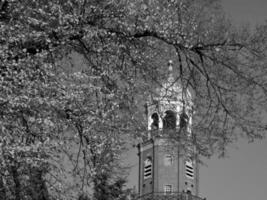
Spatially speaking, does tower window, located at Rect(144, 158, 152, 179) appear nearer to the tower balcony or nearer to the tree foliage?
the tower balcony

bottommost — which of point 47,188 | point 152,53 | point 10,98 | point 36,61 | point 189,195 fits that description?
point 47,188

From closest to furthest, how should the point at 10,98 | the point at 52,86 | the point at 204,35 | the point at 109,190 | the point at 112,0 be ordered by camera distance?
the point at 10,98 → the point at 52,86 → the point at 112,0 → the point at 204,35 → the point at 109,190

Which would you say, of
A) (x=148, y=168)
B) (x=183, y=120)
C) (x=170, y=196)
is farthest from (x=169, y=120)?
(x=148, y=168)

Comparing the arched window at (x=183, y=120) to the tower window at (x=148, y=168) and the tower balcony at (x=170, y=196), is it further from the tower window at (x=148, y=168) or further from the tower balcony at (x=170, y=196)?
the tower window at (x=148, y=168)

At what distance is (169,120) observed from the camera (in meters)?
13.9

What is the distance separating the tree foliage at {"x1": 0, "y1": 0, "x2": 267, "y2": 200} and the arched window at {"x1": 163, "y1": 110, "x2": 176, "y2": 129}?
486mm

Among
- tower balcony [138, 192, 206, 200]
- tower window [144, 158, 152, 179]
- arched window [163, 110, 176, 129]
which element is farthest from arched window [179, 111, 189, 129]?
tower window [144, 158, 152, 179]

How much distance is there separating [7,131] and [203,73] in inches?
168

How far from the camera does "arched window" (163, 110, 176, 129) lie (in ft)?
44.6

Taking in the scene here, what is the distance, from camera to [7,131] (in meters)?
10.5

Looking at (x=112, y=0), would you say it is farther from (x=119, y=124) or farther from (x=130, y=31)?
(x=119, y=124)

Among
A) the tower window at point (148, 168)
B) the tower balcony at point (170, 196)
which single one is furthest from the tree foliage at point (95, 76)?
the tower window at point (148, 168)

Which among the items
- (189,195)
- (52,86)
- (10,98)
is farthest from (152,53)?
(189,195)

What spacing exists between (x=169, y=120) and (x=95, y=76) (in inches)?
101
